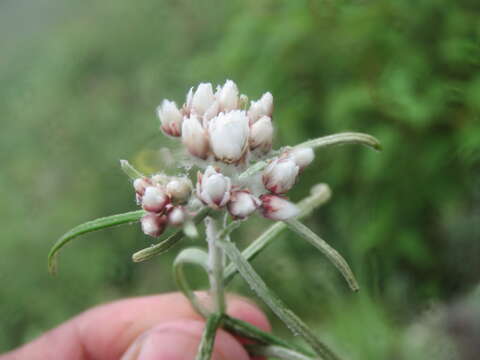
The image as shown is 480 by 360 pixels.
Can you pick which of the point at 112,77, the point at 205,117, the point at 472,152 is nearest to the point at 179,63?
the point at 112,77

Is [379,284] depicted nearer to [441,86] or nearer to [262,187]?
[441,86]

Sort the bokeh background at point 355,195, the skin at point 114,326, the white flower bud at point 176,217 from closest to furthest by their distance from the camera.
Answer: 1. the white flower bud at point 176,217
2. the skin at point 114,326
3. the bokeh background at point 355,195

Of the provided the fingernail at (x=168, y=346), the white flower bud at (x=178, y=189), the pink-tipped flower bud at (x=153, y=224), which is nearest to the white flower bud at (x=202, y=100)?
the white flower bud at (x=178, y=189)

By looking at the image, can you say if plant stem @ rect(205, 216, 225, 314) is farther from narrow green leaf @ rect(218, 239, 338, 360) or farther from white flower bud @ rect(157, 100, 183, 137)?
white flower bud @ rect(157, 100, 183, 137)

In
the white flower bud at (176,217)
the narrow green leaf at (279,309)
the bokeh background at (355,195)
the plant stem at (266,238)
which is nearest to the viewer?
the white flower bud at (176,217)

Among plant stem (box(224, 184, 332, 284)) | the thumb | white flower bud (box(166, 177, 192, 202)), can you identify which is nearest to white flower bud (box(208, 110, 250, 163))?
white flower bud (box(166, 177, 192, 202))

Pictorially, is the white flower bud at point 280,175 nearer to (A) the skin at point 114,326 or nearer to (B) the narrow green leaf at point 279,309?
(B) the narrow green leaf at point 279,309
